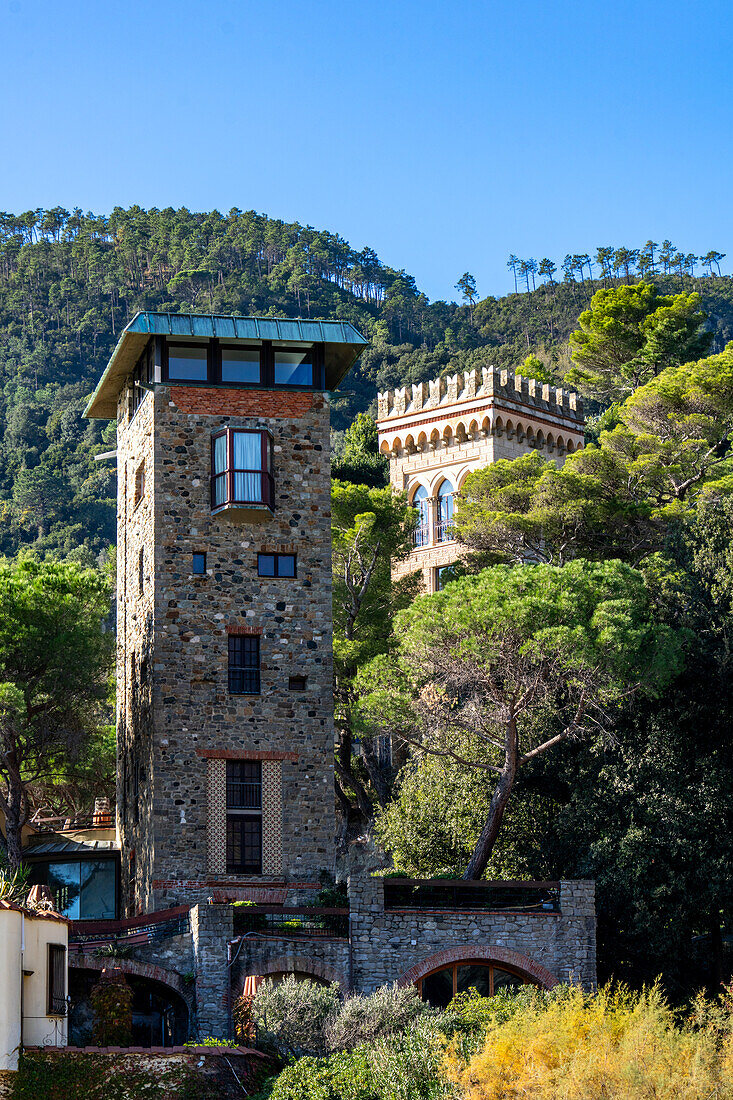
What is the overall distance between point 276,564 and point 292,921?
347 inches

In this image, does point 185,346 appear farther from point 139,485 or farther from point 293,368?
point 139,485

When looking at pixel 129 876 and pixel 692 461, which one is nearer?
pixel 129 876

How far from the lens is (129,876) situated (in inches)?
1351

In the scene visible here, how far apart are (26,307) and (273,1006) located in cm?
10975

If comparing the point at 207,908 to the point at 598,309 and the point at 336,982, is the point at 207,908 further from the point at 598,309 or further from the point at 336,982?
the point at 598,309

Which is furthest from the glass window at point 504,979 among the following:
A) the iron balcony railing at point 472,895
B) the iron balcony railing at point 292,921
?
the iron balcony railing at point 292,921

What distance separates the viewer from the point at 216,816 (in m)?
32.3

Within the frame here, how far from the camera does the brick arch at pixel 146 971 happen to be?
89.4 ft

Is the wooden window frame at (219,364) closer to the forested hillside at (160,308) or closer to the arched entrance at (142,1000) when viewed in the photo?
the arched entrance at (142,1000)

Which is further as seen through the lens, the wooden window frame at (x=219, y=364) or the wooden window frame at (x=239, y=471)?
the wooden window frame at (x=219, y=364)

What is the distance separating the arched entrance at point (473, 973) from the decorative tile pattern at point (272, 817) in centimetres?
494

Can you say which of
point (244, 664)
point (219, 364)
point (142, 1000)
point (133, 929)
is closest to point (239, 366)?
point (219, 364)

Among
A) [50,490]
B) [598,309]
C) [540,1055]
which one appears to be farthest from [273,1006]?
[50,490]

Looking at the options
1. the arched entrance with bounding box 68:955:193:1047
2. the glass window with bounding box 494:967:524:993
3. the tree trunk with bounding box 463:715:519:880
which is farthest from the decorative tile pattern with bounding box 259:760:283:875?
the glass window with bounding box 494:967:524:993
